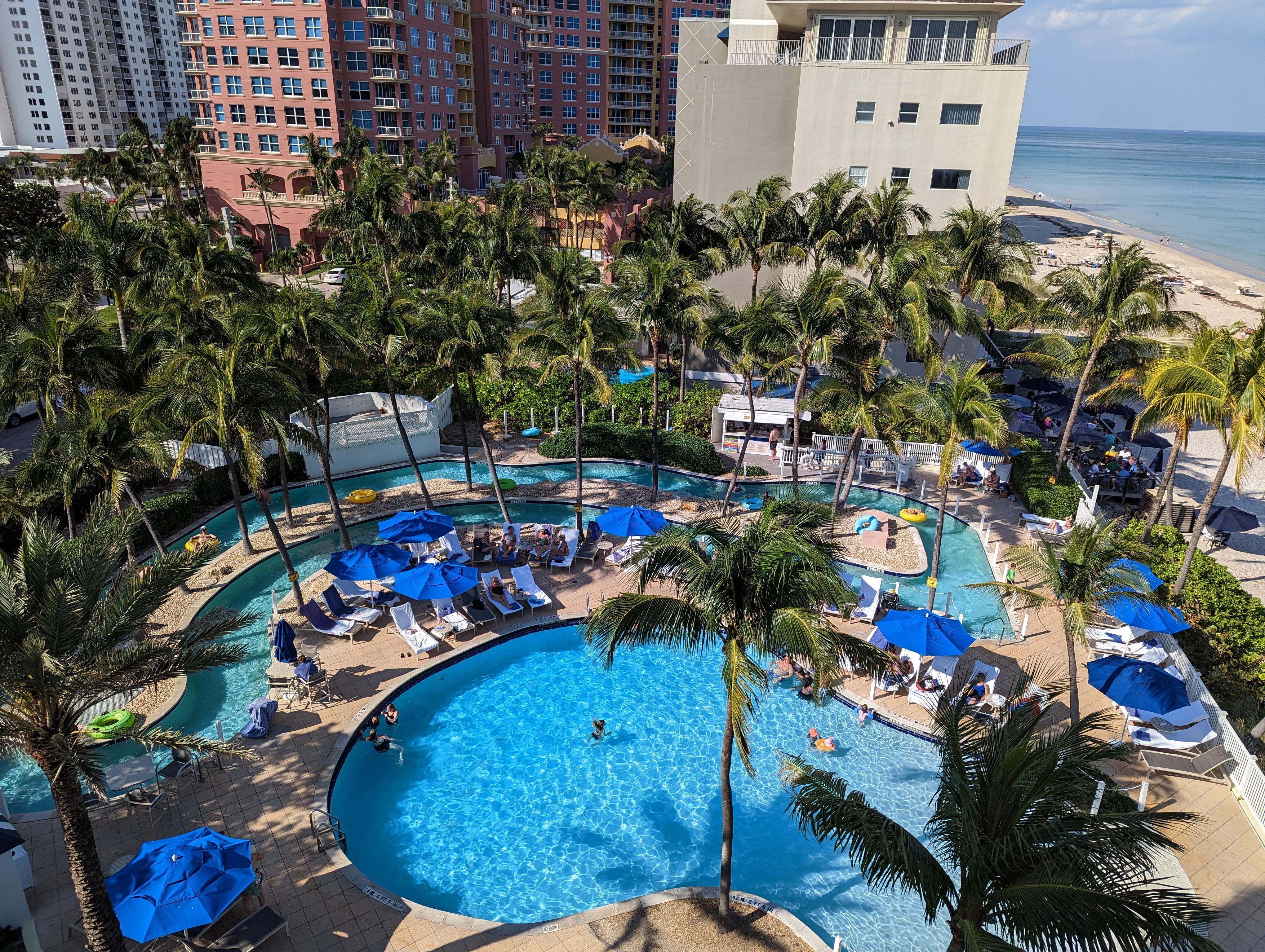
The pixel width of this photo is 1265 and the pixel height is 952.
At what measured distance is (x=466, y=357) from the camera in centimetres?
2283

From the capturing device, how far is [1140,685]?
15352 mm

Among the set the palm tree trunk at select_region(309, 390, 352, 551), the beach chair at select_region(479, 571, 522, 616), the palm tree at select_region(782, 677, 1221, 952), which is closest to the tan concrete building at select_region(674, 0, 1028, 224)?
the palm tree trunk at select_region(309, 390, 352, 551)

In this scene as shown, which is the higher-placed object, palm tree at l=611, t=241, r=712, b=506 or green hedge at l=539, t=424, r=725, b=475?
palm tree at l=611, t=241, r=712, b=506

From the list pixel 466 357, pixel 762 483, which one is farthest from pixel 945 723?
pixel 762 483

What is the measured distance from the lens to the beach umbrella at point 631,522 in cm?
2222

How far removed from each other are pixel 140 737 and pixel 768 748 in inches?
452

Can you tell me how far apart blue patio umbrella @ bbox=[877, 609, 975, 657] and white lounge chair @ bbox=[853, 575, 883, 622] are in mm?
2359

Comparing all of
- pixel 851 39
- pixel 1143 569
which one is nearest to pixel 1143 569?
pixel 1143 569

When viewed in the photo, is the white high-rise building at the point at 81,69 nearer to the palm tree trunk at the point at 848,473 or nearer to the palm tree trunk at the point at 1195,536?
the palm tree trunk at the point at 848,473

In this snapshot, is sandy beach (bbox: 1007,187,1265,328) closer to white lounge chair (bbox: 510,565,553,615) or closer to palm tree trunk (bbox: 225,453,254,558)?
white lounge chair (bbox: 510,565,553,615)

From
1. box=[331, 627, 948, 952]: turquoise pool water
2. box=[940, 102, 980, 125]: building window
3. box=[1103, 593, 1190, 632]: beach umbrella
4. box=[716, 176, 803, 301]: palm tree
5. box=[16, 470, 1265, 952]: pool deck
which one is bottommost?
box=[331, 627, 948, 952]: turquoise pool water

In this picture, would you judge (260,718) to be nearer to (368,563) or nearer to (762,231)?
(368,563)

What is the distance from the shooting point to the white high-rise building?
120938 mm

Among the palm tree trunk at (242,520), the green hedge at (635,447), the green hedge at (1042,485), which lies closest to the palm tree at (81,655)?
the palm tree trunk at (242,520)
